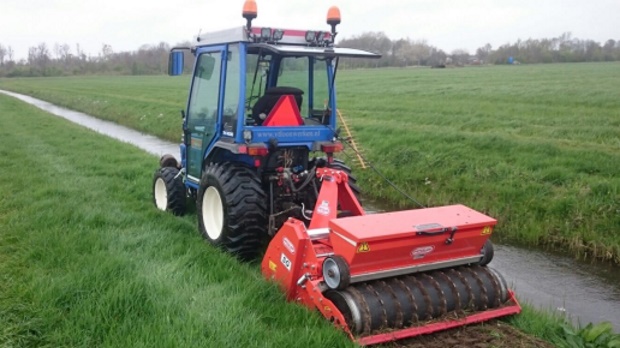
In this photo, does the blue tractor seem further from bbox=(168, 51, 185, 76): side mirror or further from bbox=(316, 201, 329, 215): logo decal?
bbox=(316, 201, 329, 215): logo decal

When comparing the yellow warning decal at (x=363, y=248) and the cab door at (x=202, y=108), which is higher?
the cab door at (x=202, y=108)

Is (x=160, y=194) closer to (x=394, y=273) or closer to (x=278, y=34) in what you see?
(x=278, y=34)

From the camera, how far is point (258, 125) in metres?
5.80

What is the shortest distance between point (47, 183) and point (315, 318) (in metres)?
5.75

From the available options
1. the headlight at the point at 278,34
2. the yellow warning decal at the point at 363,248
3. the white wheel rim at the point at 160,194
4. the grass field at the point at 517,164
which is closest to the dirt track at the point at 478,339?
the yellow warning decal at the point at 363,248

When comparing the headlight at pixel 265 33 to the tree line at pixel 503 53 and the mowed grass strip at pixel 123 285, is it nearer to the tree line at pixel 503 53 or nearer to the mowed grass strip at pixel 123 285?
the mowed grass strip at pixel 123 285

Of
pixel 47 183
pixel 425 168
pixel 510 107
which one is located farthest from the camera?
pixel 510 107

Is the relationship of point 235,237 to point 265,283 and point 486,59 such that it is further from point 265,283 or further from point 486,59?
point 486,59

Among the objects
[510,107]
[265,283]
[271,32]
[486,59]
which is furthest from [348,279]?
[486,59]

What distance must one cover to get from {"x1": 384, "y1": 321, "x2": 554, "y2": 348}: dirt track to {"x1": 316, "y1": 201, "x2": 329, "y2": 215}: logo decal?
130 cm

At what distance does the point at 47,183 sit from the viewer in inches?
321

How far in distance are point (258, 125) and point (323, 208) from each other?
1.41 m

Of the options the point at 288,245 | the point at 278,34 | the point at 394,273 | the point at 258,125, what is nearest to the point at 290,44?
the point at 278,34

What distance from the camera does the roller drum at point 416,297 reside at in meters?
3.86
